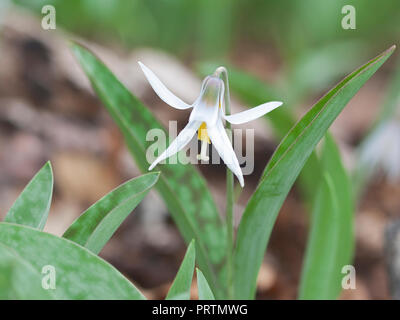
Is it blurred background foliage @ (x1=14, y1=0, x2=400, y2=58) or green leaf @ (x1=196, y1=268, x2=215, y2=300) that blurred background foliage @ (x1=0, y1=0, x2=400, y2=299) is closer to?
blurred background foliage @ (x1=14, y1=0, x2=400, y2=58)

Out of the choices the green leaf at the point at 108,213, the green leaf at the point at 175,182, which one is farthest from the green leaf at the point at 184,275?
the green leaf at the point at 175,182

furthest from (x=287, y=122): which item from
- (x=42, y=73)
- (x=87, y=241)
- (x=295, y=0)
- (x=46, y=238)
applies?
(x=295, y=0)

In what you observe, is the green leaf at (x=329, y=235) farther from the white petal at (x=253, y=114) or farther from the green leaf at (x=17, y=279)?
the green leaf at (x=17, y=279)

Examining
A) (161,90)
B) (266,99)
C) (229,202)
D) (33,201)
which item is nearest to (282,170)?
(229,202)

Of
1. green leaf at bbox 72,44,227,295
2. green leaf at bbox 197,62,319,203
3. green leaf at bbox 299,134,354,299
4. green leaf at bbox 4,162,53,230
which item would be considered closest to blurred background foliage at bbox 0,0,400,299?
green leaf at bbox 197,62,319,203

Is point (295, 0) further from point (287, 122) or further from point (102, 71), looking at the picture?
point (102, 71)
